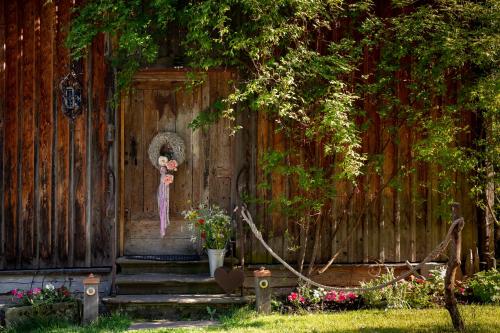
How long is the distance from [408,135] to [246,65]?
2534 mm

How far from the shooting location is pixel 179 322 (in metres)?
8.13

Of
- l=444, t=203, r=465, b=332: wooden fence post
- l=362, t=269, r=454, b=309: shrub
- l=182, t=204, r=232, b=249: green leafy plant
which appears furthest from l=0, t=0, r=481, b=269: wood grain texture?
l=444, t=203, r=465, b=332: wooden fence post

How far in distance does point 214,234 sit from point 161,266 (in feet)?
2.78

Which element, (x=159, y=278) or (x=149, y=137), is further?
(x=149, y=137)

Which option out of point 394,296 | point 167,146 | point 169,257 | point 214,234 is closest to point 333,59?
point 167,146

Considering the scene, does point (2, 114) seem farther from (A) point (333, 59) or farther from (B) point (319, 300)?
(B) point (319, 300)

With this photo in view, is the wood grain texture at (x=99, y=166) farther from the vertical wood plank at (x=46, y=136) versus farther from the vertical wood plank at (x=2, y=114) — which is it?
the vertical wood plank at (x=2, y=114)

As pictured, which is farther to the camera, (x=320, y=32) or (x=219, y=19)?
(x=320, y=32)

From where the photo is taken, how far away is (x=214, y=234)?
8.73m

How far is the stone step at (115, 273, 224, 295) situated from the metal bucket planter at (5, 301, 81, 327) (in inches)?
26.9

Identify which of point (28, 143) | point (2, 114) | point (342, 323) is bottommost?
point (342, 323)

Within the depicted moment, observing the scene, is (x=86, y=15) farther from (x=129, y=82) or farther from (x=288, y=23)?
(x=288, y=23)

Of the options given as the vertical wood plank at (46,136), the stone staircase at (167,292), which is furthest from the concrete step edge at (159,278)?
the vertical wood plank at (46,136)

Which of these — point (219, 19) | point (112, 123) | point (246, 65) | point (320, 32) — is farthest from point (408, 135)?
point (112, 123)
